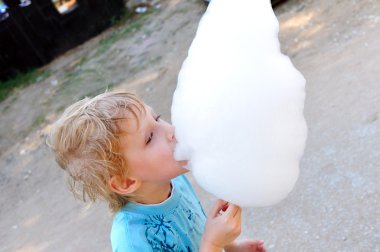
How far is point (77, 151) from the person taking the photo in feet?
4.02

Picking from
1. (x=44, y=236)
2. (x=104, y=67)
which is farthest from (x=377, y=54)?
(x=104, y=67)

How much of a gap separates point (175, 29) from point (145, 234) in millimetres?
4154

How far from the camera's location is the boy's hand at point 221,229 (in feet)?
3.97

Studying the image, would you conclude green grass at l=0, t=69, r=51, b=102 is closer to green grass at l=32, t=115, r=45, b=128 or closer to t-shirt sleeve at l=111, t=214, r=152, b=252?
green grass at l=32, t=115, r=45, b=128

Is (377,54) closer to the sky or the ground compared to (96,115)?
closer to the ground

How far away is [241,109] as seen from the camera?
114cm

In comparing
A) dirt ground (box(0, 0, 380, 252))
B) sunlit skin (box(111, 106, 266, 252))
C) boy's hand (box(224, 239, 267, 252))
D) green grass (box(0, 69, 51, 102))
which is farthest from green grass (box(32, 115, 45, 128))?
sunlit skin (box(111, 106, 266, 252))

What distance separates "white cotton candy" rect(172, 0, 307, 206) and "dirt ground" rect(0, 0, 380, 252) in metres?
1.07

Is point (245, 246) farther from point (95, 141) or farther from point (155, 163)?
point (95, 141)

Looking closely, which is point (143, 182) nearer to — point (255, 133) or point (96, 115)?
point (96, 115)

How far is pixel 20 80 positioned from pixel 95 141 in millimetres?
5702

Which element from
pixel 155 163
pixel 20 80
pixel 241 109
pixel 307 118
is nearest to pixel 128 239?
pixel 155 163

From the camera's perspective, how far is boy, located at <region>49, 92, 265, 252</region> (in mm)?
1209

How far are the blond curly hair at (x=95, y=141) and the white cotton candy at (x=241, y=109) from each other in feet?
0.51
